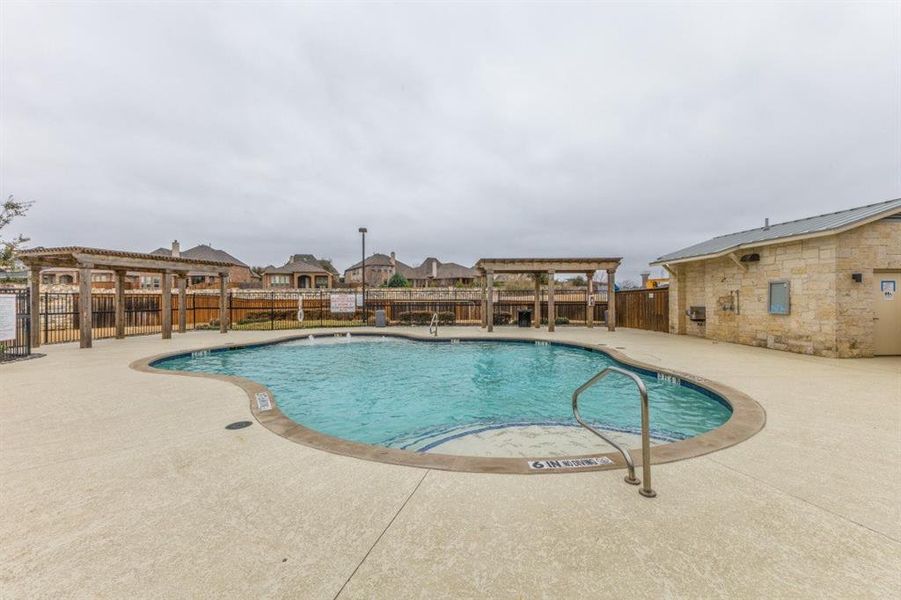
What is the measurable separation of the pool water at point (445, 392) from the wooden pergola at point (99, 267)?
3983 mm

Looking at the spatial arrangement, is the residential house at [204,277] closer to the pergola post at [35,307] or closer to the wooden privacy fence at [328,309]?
the wooden privacy fence at [328,309]

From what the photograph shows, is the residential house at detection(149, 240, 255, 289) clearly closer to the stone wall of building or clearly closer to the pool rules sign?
the pool rules sign

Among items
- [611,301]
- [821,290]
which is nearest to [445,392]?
[821,290]

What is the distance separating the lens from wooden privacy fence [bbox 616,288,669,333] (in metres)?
14.6

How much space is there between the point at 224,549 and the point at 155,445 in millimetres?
2208

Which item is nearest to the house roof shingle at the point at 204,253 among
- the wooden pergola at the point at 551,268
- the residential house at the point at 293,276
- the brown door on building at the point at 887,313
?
the residential house at the point at 293,276

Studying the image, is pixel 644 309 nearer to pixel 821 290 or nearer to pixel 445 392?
pixel 821 290

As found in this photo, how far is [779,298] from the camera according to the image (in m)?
9.23

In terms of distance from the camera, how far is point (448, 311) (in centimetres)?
1941

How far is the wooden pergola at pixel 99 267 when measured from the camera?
10.5 m

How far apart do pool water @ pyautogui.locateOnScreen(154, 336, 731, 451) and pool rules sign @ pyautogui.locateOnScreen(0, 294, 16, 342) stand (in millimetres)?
3350

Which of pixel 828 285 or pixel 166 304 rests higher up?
pixel 828 285

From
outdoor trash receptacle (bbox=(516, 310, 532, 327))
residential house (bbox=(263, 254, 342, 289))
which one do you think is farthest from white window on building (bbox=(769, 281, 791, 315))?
residential house (bbox=(263, 254, 342, 289))

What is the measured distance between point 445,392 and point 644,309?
41.5 feet
